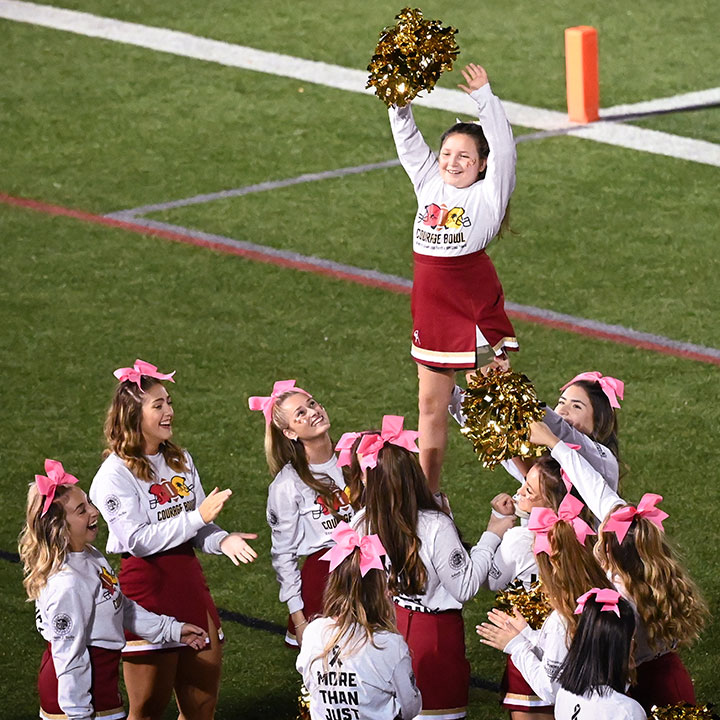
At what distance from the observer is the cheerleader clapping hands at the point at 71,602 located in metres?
5.53

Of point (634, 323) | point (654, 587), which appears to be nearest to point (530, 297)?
point (634, 323)

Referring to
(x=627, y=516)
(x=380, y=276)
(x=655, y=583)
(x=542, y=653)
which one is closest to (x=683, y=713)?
(x=655, y=583)

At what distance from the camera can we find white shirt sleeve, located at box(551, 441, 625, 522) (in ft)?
18.5

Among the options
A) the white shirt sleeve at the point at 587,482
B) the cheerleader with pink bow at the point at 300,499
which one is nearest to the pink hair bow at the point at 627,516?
the white shirt sleeve at the point at 587,482

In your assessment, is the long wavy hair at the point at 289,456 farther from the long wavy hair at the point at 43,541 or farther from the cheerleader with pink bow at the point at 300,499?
the long wavy hair at the point at 43,541

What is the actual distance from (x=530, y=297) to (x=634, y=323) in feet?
2.47

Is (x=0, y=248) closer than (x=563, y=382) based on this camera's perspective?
No

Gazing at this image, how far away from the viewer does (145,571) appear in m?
6.12

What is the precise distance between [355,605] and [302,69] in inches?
437

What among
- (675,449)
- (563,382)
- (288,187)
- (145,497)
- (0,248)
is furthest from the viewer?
(288,187)

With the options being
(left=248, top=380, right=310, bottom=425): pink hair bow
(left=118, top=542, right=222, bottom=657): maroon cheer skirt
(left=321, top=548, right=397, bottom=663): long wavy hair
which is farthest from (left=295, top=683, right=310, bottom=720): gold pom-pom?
(left=248, top=380, right=310, bottom=425): pink hair bow

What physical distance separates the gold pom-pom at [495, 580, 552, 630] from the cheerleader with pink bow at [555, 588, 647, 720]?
0.60 meters

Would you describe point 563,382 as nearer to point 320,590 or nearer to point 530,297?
point 530,297

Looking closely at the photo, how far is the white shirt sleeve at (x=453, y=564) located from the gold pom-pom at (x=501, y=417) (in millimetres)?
263
